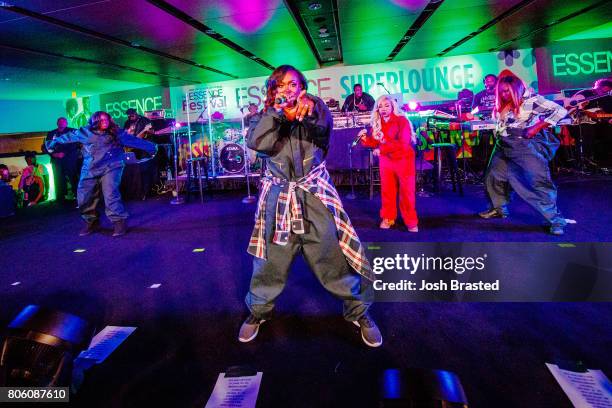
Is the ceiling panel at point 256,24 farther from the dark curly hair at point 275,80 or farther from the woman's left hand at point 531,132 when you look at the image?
the dark curly hair at point 275,80

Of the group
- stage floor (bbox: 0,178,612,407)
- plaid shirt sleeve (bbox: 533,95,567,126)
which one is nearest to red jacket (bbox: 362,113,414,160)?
stage floor (bbox: 0,178,612,407)

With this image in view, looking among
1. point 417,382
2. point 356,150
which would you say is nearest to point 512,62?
point 356,150

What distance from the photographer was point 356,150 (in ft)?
24.9

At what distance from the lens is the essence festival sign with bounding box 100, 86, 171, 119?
13.4m

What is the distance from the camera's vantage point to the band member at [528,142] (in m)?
3.91

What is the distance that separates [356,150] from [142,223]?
4.50 metres

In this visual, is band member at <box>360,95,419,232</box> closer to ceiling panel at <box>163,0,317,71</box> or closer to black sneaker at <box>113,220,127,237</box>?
ceiling panel at <box>163,0,317,71</box>

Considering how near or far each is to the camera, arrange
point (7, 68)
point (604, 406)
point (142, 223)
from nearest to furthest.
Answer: point (604, 406) < point (142, 223) < point (7, 68)

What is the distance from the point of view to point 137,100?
1393cm

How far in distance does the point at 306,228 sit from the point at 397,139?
2.67 metres

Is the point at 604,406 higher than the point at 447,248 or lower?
lower

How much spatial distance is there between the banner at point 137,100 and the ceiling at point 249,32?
2.08m

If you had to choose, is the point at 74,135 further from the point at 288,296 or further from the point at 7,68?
the point at 7,68

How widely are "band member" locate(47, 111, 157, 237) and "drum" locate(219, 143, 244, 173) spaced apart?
407 cm
